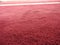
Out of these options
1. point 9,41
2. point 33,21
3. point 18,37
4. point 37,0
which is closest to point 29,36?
point 18,37

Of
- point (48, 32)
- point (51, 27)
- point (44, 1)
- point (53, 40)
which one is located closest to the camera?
point (53, 40)

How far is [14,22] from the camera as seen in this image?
1.64 metres

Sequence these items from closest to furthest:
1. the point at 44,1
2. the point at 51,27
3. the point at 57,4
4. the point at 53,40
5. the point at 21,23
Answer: the point at 53,40 < the point at 51,27 < the point at 21,23 < the point at 57,4 < the point at 44,1

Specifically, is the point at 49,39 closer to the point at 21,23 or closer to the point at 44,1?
the point at 21,23

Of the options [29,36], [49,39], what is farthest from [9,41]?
[49,39]

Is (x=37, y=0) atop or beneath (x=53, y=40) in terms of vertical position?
atop

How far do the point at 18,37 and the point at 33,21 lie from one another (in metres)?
0.48

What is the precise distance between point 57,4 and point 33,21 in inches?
40.0

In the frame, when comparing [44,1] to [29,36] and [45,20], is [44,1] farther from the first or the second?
[29,36]

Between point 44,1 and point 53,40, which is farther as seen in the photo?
point 44,1

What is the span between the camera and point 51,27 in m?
1.42

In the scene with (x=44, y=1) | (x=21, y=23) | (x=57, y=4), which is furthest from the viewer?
(x=44, y=1)

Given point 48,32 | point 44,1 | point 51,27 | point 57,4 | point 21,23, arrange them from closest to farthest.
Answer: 1. point 48,32
2. point 51,27
3. point 21,23
4. point 57,4
5. point 44,1

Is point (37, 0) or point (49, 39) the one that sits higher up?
point (37, 0)
